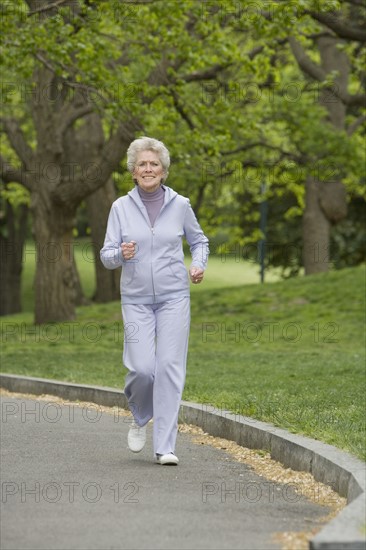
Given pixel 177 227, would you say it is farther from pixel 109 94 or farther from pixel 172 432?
pixel 109 94

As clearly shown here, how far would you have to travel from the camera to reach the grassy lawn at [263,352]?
9.72m

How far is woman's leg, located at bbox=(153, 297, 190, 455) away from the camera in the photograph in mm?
7887

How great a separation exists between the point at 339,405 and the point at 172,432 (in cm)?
245

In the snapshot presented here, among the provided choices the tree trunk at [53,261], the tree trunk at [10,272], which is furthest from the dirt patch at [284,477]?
the tree trunk at [10,272]

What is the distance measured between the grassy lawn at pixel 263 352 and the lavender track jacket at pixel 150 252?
139 cm

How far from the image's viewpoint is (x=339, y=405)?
9914 millimetres

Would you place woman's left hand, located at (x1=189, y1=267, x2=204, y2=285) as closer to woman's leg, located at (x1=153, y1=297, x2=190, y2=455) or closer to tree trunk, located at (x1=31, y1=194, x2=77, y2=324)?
woman's leg, located at (x1=153, y1=297, x2=190, y2=455)

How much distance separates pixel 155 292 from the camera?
793 cm

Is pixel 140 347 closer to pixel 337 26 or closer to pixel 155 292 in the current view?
pixel 155 292

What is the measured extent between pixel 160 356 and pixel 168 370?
0.11 m

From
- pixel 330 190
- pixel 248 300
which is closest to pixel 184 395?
pixel 248 300

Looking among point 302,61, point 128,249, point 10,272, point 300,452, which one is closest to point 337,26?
point 302,61

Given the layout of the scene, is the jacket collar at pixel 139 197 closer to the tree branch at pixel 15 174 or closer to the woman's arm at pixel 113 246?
the woman's arm at pixel 113 246

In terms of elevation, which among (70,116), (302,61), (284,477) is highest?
(302,61)
